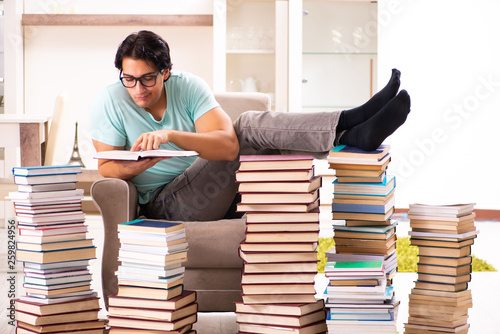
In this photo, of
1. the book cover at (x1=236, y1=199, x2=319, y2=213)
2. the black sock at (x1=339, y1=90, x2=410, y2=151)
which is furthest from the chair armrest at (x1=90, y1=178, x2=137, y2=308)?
the black sock at (x1=339, y1=90, x2=410, y2=151)

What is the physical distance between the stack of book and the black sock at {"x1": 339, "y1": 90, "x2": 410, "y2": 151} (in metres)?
0.64

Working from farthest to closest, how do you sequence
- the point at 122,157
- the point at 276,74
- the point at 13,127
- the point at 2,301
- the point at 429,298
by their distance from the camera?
the point at 276,74 → the point at 13,127 → the point at 2,301 → the point at 429,298 → the point at 122,157

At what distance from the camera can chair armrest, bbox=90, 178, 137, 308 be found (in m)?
2.18

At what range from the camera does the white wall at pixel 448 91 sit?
196 inches

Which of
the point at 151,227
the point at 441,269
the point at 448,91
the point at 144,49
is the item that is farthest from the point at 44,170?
the point at 448,91

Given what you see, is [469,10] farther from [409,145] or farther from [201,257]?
[201,257]

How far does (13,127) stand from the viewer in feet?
10.6

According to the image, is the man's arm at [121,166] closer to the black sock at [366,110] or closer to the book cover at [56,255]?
the book cover at [56,255]

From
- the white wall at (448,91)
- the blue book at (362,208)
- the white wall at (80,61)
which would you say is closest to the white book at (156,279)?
the blue book at (362,208)

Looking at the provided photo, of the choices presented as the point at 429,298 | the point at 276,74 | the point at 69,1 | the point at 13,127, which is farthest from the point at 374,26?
the point at 429,298

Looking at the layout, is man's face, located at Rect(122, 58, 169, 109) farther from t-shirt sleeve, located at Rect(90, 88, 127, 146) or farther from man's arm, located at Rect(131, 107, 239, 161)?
man's arm, located at Rect(131, 107, 239, 161)

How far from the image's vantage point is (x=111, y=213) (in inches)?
86.1

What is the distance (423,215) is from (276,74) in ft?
8.59

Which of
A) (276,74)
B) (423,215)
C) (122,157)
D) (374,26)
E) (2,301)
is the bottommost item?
(2,301)
